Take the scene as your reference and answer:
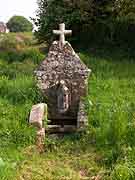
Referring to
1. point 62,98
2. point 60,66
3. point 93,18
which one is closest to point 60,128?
point 62,98

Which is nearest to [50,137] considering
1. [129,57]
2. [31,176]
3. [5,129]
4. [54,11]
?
[5,129]

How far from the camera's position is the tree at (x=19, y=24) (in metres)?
46.1

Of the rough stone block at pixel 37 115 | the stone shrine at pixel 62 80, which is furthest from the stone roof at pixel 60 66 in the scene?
the rough stone block at pixel 37 115

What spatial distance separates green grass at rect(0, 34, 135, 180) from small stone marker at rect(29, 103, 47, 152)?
5.3 inches

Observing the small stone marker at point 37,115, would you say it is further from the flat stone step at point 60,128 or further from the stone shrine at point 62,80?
the stone shrine at point 62,80

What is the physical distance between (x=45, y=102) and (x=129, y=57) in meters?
7.30

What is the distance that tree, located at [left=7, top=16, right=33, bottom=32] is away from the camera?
46094 millimetres

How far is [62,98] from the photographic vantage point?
10.1 meters

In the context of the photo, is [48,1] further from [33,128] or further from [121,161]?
[121,161]

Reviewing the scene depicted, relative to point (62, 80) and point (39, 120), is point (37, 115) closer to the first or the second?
point (39, 120)

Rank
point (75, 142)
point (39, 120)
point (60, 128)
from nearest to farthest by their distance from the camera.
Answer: point (39, 120) < point (75, 142) < point (60, 128)

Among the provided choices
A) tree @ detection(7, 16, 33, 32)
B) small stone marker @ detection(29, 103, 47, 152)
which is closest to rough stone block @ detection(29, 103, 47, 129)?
small stone marker @ detection(29, 103, 47, 152)

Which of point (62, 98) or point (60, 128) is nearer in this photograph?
point (60, 128)

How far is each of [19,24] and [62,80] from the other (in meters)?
37.5
